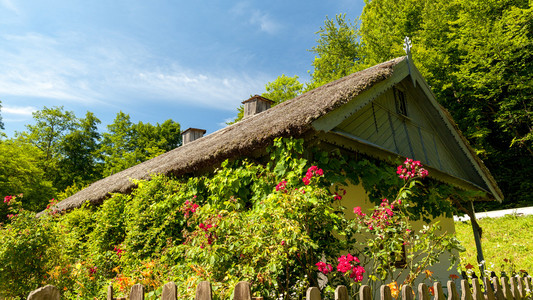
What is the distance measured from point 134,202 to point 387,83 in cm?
537

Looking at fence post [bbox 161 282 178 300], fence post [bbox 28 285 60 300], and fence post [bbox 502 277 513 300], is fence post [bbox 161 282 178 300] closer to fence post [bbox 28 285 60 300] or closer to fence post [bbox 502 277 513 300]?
fence post [bbox 28 285 60 300]

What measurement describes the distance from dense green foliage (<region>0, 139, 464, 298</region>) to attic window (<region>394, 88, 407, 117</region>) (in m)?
1.95

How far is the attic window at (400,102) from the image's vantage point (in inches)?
295

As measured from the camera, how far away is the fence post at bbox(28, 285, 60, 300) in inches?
56.9

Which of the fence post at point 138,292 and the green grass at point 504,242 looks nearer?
the fence post at point 138,292

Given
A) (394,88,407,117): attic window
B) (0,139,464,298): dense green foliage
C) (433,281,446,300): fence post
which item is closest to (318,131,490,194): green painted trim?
(0,139,464,298): dense green foliage

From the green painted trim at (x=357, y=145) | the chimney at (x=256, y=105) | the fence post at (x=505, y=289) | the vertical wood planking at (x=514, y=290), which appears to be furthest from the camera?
the chimney at (x=256, y=105)

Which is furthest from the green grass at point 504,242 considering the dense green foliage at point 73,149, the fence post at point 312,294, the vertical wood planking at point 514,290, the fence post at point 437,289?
the dense green foliage at point 73,149

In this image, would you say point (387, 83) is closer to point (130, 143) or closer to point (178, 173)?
point (178, 173)

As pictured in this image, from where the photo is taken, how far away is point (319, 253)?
377 cm

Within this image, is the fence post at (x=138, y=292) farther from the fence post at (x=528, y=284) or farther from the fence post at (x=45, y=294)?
the fence post at (x=528, y=284)

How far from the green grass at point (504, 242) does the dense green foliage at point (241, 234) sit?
4.57m

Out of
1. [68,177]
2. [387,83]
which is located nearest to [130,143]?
[68,177]

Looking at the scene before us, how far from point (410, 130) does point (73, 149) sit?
88.6 ft
